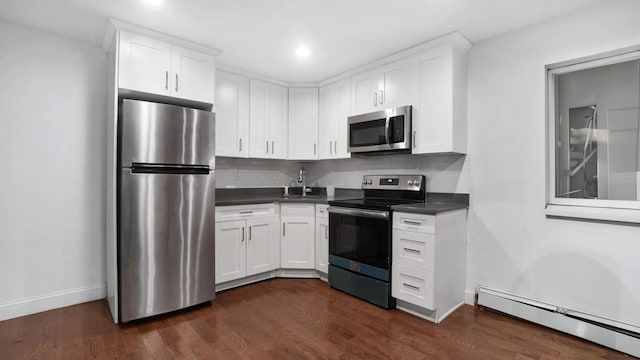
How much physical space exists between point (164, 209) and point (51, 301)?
138 centimetres

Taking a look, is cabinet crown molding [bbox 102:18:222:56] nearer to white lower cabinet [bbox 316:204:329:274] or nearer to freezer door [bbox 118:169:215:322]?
freezer door [bbox 118:169:215:322]

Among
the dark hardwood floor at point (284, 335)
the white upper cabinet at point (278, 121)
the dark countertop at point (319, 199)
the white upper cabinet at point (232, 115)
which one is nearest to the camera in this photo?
the dark hardwood floor at point (284, 335)

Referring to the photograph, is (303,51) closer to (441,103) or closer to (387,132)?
(387,132)

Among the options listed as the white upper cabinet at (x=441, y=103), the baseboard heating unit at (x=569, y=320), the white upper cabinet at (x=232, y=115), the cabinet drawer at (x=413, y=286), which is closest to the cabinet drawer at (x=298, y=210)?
the white upper cabinet at (x=232, y=115)

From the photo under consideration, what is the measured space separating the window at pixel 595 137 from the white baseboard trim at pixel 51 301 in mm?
4113

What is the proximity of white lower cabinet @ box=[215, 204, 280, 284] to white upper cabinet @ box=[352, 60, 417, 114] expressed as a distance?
157cm

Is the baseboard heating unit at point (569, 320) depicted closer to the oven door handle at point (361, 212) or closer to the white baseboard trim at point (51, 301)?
the oven door handle at point (361, 212)

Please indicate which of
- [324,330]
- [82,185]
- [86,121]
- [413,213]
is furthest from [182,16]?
[324,330]

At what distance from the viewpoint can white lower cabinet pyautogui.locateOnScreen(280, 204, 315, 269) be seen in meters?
3.59

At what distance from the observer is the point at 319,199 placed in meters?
3.60

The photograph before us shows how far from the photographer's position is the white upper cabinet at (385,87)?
9.87ft

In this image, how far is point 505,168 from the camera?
2719 millimetres

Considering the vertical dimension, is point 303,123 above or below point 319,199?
above

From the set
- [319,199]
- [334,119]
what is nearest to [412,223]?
[319,199]
